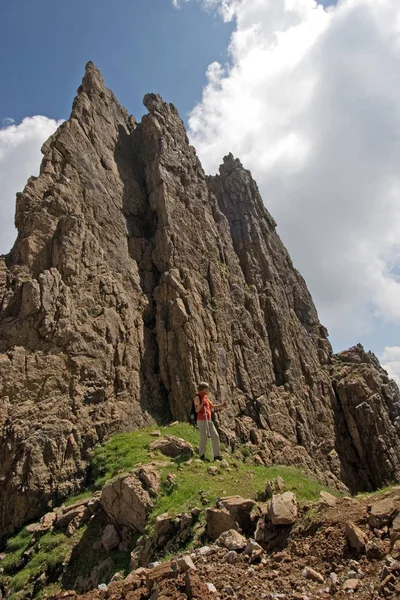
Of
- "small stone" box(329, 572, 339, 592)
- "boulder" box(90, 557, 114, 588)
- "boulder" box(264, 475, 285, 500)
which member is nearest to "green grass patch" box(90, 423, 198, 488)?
"boulder" box(90, 557, 114, 588)

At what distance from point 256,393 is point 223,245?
13719mm

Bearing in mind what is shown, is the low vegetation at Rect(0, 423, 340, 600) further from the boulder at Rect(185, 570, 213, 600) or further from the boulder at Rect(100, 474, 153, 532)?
the boulder at Rect(185, 570, 213, 600)

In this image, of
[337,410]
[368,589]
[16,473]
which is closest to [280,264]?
[337,410]

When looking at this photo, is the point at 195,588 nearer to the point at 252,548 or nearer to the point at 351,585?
the point at 252,548

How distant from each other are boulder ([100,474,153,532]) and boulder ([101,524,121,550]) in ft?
1.15

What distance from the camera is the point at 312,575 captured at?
6.38 metres

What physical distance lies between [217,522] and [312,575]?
350cm

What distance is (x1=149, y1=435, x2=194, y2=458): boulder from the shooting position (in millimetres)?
16297

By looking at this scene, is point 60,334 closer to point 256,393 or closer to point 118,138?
point 256,393

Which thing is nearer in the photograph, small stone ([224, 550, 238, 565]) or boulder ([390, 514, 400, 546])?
boulder ([390, 514, 400, 546])

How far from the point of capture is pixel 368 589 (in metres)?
5.62

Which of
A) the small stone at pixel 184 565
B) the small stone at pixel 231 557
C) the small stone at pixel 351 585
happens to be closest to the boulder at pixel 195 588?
the small stone at pixel 184 565

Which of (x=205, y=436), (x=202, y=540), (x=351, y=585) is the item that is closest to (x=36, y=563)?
(x=202, y=540)

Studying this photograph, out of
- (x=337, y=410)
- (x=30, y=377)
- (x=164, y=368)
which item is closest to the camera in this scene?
(x=30, y=377)
